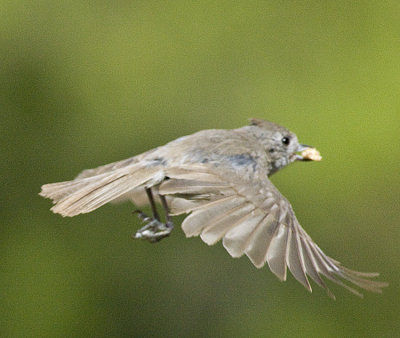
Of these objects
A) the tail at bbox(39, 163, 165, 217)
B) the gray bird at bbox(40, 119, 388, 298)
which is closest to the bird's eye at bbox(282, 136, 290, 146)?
the gray bird at bbox(40, 119, 388, 298)

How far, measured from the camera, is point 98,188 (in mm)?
4953

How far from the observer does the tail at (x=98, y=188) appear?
4.79m

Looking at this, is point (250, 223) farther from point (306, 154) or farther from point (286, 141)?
point (306, 154)

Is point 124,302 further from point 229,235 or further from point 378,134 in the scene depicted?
point 229,235

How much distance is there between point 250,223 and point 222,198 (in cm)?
19

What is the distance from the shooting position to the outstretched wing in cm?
436

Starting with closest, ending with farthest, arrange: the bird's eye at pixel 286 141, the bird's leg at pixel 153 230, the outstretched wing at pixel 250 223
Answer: the outstretched wing at pixel 250 223, the bird's leg at pixel 153 230, the bird's eye at pixel 286 141

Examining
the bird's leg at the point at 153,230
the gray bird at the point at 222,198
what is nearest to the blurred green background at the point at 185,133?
the gray bird at the point at 222,198

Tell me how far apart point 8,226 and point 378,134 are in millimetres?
3075

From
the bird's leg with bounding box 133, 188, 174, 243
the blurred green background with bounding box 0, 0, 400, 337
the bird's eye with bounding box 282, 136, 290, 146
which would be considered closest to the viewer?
the bird's leg with bounding box 133, 188, 174, 243

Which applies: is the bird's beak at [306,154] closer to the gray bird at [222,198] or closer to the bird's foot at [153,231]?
the gray bird at [222,198]

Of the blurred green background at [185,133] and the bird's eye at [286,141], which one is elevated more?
the bird's eye at [286,141]

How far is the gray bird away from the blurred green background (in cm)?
205

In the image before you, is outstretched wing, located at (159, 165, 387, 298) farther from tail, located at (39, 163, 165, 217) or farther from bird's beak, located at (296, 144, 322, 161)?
bird's beak, located at (296, 144, 322, 161)
